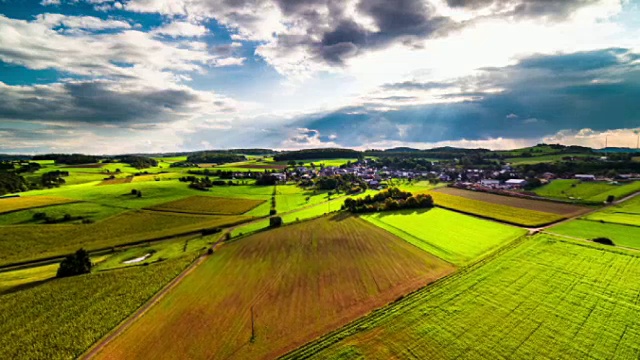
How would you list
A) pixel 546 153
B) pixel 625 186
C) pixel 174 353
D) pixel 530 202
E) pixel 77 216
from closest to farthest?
pixel 174 353 → pixel 77 216 → pixel 530 202 → pixel 625 186 → pixel 546 153

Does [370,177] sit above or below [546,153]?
below

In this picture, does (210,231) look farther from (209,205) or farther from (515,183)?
(515,183)

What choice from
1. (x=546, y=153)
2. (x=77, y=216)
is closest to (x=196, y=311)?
(x=77, y=216)

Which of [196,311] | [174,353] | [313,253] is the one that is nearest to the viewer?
[174,353]

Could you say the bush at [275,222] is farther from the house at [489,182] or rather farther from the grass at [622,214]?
the house at [489,182]

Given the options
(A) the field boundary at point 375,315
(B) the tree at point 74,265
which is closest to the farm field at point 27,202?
(B) the tree at point 74,265

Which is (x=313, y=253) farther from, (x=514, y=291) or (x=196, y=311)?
(x=514, y=291)

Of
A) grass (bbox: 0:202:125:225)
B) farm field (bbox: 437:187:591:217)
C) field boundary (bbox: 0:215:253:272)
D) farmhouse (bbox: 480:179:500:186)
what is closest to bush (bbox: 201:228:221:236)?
field boundary (bbox: 0:215:253:272)

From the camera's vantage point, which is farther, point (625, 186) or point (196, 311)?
point (625, 186)
